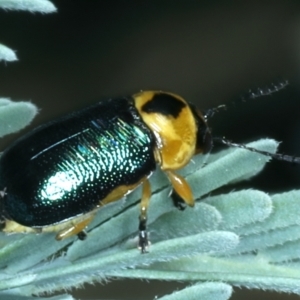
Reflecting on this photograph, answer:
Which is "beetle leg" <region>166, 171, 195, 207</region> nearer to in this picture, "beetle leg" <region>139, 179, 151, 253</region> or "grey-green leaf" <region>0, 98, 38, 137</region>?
"beetle leg" <region>139, 179, 151, 253</region>

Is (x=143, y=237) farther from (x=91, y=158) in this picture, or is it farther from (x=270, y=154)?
(x=91, y=158)

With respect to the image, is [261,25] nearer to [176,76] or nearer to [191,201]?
[176,76]

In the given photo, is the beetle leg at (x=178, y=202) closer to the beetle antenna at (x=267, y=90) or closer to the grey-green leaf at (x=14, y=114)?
the grey-green leaf at (x=14, y=114)

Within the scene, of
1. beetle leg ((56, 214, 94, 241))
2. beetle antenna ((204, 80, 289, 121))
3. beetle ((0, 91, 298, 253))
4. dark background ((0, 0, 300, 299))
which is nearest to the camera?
beetle leg ((56, 214, 94, 241))

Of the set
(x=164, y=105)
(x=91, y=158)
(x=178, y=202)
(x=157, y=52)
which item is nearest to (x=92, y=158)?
(x=91, y=158)

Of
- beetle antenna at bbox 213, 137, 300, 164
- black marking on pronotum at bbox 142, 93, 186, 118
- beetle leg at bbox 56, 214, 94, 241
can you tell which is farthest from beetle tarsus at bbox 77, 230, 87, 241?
black marking on pronotum at bbox 142, 93, 186, 118

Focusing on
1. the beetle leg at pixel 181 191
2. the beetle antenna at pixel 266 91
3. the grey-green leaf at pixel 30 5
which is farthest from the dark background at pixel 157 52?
the grey-green leaf at pixel 30 5

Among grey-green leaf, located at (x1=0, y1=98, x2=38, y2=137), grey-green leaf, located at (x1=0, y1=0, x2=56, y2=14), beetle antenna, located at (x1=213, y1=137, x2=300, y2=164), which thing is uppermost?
grey-green leaf, located at (x1=0, y1=0, x2=56, y2=14)

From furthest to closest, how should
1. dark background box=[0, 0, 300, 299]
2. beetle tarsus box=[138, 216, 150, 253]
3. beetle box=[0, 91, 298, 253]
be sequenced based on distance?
dark background box=[0, 0, 300, 299] < beetle box=[0, 91, 298, 253] < beetle tarsus box=[138, 216, 150, 253]

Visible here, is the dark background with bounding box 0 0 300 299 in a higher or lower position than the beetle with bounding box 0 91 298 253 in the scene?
lower
